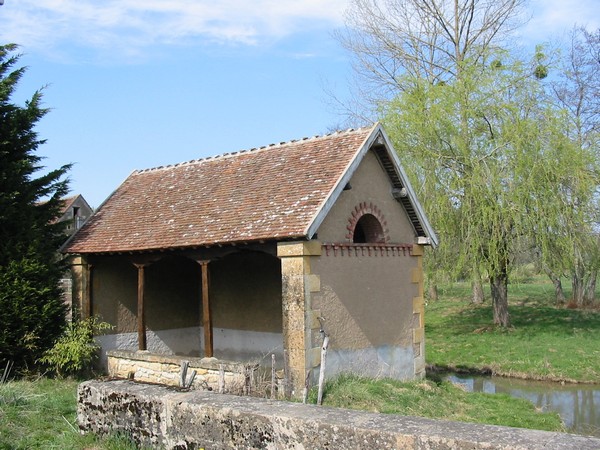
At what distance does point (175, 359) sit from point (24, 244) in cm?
379

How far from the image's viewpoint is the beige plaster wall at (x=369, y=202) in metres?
11.4

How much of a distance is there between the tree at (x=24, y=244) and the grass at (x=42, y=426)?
3.97 m

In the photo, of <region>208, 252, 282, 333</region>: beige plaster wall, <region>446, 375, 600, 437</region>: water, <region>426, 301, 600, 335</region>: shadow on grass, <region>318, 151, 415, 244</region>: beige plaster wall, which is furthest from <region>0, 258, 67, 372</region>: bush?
<region>426, 301, 600, 335</region>: shadow on grass

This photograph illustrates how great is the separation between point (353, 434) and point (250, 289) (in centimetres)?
1005

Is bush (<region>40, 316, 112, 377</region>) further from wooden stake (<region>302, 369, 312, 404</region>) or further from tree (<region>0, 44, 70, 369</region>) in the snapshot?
wooden stake (<region>302, 369, 312, 404</region>)

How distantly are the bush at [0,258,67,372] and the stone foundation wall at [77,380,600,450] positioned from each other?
21.4ft

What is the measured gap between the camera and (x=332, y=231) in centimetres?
1132

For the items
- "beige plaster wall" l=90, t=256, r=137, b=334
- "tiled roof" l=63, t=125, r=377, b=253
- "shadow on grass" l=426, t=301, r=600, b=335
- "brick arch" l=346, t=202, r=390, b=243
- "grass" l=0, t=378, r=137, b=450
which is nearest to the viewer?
"grass" l=0, t=378, r=137, b=450

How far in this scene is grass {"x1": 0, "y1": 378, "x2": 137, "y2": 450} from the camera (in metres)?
5.97

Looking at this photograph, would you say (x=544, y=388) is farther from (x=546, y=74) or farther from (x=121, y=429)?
(x=121, y=429)

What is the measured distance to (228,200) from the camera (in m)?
12.4

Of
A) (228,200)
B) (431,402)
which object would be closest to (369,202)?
(228,200)

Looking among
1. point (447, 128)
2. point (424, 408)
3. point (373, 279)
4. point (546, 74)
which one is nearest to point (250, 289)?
point (373, 279)

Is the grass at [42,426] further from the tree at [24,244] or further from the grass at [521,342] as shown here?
the grass at [521,342]
